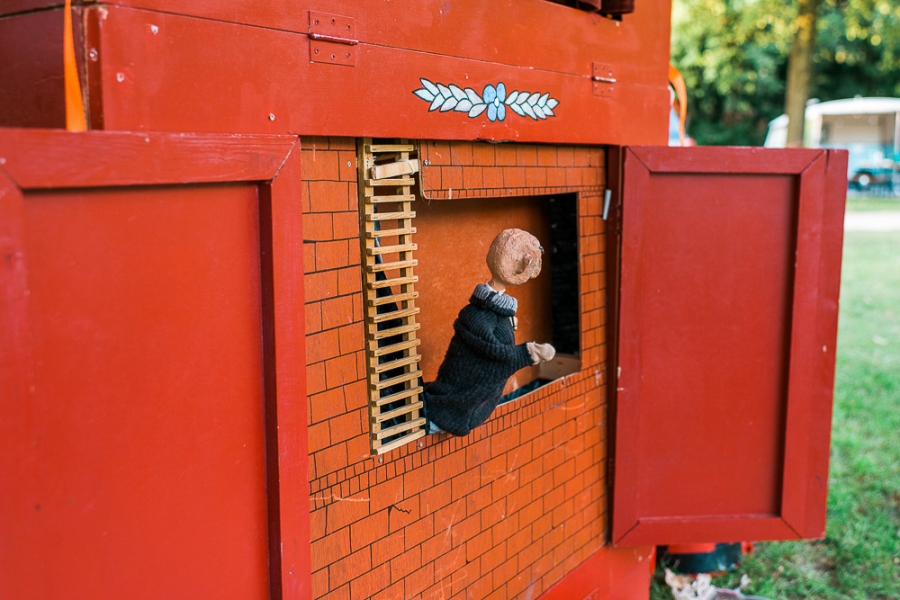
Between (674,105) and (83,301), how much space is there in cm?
506

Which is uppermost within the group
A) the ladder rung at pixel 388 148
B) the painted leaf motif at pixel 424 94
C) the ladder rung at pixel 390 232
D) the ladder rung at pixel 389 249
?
the painted leaf motif at pixel 424 94

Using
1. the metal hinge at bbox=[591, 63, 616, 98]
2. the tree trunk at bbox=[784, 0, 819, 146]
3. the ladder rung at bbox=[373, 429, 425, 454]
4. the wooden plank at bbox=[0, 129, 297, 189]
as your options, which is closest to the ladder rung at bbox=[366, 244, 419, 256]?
the wooden plank at bbox=[0, 129, 297, 189]

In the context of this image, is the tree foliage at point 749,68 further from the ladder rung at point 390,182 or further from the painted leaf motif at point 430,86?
the ladder rung at point 390,182

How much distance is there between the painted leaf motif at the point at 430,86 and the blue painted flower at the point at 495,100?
30cm

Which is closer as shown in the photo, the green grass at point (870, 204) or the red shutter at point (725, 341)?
the red shutter at point (725, 341)

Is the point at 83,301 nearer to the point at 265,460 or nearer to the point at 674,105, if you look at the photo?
the point at 265,460

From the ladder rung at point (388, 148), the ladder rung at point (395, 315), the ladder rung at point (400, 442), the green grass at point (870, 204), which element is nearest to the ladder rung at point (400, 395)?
the ladder rung at point (400, 442)

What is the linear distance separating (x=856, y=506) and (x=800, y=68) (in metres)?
12.1

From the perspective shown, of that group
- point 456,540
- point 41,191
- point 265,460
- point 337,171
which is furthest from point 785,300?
point 41,191

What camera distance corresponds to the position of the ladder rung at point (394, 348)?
2996mm

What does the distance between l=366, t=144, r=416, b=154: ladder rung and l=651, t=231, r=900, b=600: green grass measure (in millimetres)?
3540

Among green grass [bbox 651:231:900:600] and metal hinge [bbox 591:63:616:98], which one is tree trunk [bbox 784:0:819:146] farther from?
A: metal hinge [bbox 591:63:616:98]

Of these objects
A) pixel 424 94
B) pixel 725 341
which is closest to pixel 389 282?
pixel 424 94

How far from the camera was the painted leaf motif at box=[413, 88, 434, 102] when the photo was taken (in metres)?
2.97
